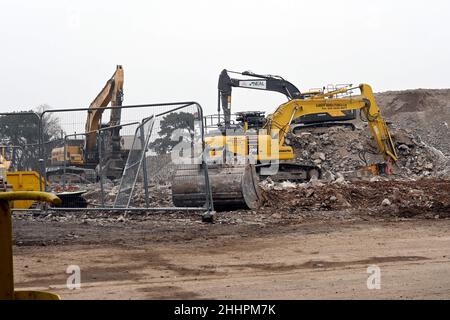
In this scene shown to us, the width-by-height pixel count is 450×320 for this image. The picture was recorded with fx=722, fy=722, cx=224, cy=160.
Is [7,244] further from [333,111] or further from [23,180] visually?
[333,111]

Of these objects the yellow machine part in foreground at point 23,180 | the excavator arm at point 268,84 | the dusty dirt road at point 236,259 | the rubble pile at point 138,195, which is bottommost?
the dusty dirt road at point 236,259

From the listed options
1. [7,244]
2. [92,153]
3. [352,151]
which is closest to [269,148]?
[92,153]

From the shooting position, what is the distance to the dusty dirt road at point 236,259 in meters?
6.65

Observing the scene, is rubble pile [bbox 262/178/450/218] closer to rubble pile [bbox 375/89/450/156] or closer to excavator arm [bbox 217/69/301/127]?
excavator arm [bbox 217/69/301/127]

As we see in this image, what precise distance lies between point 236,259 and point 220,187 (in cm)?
564

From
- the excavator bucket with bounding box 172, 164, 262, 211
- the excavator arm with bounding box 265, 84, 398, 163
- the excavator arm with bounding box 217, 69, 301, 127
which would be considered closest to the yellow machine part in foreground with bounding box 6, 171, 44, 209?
the excavator bucket with bounding box 172, 164, 262, 211

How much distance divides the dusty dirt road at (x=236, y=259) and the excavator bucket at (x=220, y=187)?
0.63 meters

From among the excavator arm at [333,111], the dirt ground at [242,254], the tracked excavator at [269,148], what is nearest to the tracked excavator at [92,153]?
the dirt ground at [242,254]

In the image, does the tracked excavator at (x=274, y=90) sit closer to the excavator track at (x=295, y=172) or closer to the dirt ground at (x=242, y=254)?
the excavator track at (x=295, y=172)

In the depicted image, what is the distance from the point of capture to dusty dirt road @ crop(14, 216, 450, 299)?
6652 millimetres
